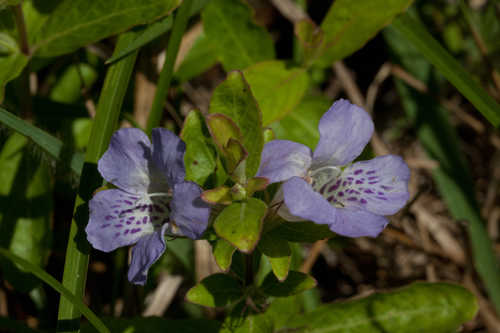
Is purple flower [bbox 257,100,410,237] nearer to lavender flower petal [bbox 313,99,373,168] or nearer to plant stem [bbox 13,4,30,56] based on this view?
lavender flower petal [bbox 313,99,373,168]

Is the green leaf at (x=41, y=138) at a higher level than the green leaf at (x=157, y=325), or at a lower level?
higher

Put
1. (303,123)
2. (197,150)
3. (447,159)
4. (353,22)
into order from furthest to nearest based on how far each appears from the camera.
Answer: (447,159) < (303,123) < (353,22) < (197,150)

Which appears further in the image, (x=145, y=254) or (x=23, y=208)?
(x=23, y=208)

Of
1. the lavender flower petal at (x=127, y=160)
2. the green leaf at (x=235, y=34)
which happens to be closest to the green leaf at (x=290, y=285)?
the lavender flower petal at (x=127, y=160)

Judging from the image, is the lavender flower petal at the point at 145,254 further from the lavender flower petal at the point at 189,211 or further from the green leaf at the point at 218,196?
the green leaf at the point at 218,196

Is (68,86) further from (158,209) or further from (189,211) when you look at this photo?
(189,211)

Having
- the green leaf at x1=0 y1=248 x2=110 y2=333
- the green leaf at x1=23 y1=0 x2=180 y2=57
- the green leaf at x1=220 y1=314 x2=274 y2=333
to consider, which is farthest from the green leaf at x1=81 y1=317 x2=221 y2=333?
the green leaf at x1=23 y1=0 x2=180 y2=57

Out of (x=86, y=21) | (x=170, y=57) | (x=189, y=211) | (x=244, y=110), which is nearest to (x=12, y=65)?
(x=86, y=21)
